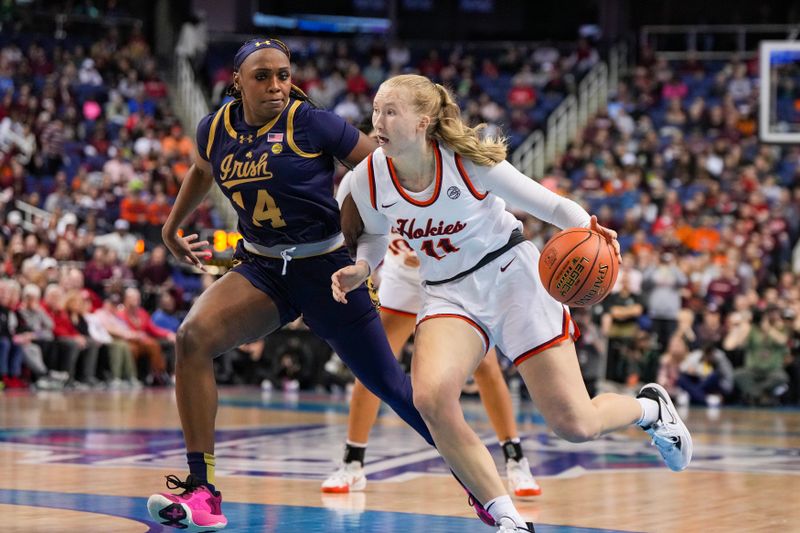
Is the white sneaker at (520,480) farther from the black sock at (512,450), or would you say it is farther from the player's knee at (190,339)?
the player's knee at (190,339)

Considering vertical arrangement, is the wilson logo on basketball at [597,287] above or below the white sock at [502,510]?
above

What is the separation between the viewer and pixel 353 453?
24.5 ft

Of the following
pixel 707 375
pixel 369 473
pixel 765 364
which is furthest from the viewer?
pixel 707 375

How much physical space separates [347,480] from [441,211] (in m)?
2.42

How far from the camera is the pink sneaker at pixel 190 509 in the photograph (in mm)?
5445

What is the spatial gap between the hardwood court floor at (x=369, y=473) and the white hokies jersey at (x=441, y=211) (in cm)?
129

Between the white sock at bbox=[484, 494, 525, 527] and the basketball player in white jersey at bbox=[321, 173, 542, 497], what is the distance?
213cm

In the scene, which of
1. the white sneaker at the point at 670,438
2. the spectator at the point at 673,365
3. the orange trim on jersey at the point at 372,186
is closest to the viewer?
the orange trim on jersey at the point at 372,186

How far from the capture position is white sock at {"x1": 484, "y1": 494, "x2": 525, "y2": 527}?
5.17 metres

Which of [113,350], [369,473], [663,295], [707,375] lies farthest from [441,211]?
[113,350]

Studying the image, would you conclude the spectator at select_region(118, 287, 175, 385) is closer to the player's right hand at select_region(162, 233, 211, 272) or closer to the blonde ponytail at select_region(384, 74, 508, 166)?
the player's right hand at select_region(162, 233, 211, 272)

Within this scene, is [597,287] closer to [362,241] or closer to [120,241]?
[362,241]

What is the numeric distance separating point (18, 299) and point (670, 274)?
8.55 m

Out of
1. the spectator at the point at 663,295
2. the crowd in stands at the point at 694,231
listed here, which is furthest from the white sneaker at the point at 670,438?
the spectator at the point at 663,295
